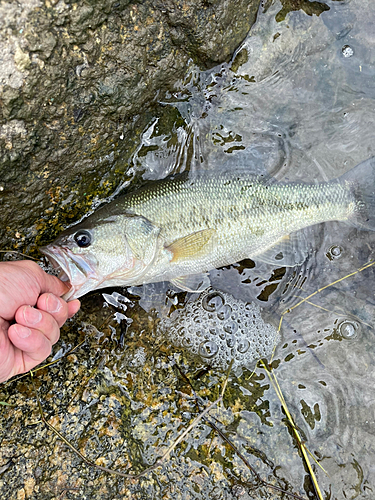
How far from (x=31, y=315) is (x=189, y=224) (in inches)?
54.9

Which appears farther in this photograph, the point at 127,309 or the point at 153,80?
the point at 127,309

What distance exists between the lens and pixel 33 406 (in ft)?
9.52

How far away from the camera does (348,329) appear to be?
3.37 m

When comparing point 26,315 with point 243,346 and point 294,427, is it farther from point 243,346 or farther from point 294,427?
point 294,427

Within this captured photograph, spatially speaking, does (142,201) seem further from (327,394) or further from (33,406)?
(327,394)

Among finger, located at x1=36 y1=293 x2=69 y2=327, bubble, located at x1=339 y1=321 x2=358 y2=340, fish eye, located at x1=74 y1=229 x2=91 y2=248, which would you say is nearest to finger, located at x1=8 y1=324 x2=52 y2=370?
finger, located at x1=36 y1=293 x2=69 y2=327

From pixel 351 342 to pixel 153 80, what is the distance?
3000 millimetres

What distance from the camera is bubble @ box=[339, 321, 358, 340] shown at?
3.36m

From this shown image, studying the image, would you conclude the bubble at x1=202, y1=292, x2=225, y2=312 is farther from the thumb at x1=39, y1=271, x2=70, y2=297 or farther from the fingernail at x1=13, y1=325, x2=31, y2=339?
the fingernail at x1=13, y1=325, x2=31, y2=339

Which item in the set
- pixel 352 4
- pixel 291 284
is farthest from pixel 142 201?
pixel 352 4

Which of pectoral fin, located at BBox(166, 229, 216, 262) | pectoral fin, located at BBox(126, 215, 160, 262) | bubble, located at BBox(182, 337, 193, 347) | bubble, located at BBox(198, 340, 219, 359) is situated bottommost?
bubble, located at BBox(198, 340, 219, 359)

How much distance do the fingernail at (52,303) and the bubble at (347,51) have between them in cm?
338

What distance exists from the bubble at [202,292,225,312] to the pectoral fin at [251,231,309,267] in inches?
21.0

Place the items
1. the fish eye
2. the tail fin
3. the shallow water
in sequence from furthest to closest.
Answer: the tail fin
the shallow water
the fish eye
